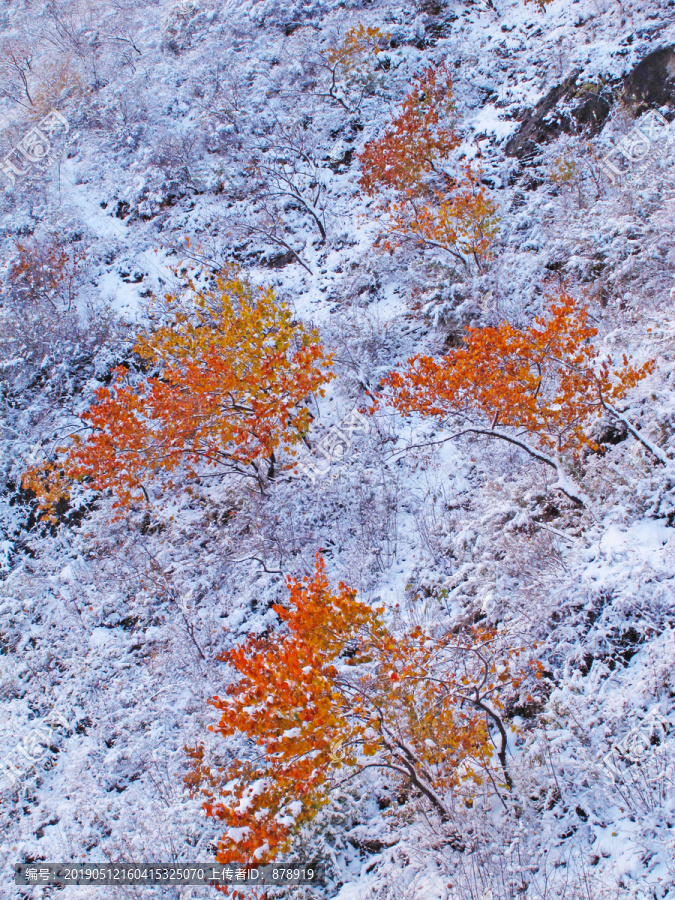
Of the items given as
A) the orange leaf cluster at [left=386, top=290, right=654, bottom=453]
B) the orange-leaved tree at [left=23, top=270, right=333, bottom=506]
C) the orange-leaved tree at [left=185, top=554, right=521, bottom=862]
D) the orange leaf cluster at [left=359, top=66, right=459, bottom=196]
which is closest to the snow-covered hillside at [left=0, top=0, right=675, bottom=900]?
the orange-leaved tree at [left=185, top=554, right=521, bottom=862]

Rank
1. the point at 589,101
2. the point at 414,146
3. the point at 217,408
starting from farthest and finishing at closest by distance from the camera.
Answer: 1. the point at 414,146
2. the point at 589,101
3. the point at 217,408

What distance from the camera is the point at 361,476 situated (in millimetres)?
10891

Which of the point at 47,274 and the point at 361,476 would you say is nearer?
the point at 361,476

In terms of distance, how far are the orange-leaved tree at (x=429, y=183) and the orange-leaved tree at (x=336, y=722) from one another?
9.70 metres

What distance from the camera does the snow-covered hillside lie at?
574 centimetres

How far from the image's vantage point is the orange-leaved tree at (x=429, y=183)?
41.3 feet

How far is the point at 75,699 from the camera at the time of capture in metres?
9.45

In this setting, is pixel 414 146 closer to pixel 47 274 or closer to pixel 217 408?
pixel 217 408

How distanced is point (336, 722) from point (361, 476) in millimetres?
6070

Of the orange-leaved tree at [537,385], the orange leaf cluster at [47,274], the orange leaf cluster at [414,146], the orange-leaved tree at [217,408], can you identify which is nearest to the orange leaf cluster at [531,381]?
the orange-leaved tree at [537,385]

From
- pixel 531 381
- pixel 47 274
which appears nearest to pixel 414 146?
pixel 531 381

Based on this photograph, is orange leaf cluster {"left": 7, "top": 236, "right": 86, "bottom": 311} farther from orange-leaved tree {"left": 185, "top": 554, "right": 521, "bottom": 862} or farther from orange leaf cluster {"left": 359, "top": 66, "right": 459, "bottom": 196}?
orange-leaved tree {"left": 185, "top": 554, "right": 521, "bottom": 862}

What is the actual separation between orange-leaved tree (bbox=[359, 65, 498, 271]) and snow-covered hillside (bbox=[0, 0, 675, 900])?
59cm

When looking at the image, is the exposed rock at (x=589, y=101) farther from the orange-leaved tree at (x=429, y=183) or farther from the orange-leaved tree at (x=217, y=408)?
the orange-leaved tree at (x=217, y=408)
